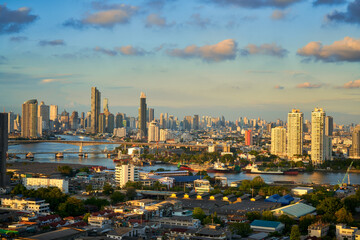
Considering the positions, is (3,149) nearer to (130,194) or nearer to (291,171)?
(130,194)

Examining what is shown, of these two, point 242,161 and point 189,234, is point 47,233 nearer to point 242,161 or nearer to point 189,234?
point 189,234

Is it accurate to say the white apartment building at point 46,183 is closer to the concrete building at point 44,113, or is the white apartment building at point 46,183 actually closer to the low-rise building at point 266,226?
the low-rise building at point 266,226

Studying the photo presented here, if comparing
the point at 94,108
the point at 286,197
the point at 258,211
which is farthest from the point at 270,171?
the point at 94,108

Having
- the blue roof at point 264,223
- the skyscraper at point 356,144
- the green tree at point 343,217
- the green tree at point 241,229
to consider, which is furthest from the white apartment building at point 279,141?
the green tree at point 241,229

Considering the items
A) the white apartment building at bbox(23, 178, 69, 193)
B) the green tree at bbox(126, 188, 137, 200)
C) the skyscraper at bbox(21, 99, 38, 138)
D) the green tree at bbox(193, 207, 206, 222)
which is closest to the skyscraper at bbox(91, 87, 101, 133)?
the skyscraper at bbox(21, 99, 38, 138)

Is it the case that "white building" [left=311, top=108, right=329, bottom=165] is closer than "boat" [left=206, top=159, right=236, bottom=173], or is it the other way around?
"boat" [left=206, top=159, right=236, bottom=173]

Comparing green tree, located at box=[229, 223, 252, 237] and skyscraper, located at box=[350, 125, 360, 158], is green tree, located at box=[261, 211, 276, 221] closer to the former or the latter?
green tree, located at box=[229, 223, 252, 237]

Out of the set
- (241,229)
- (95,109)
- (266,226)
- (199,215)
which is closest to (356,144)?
(199,215)
